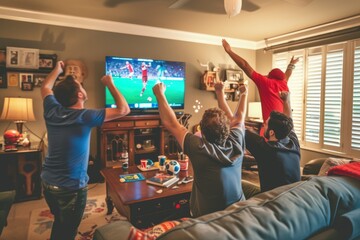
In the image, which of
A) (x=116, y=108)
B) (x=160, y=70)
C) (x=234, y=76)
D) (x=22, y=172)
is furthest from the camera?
(x=234, y=76)

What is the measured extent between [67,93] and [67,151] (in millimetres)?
348

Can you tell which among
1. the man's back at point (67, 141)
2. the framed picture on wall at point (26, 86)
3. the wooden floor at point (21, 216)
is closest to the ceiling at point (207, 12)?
the framed picture on wall at point (26, 86)

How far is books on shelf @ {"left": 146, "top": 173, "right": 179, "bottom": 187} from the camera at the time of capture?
2342 mm

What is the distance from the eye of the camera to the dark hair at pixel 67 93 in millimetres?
1557

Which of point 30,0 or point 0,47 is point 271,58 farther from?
point 0,47

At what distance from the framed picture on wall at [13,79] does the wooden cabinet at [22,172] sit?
981 millimetres

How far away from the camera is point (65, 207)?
5.02 ft

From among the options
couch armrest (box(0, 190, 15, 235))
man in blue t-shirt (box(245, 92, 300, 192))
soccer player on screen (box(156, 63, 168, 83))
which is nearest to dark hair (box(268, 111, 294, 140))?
man in blue t-shirt (box(245, 92, 300, 192))

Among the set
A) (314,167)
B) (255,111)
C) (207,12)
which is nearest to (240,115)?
(314,167)

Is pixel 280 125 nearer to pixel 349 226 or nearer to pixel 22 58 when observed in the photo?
pixel 349 226

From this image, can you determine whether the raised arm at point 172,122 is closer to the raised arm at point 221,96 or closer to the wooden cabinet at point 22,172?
the raised arm at point 221,96

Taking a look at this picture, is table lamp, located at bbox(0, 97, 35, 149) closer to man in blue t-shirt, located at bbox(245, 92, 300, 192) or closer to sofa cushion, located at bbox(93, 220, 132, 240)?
sofa cushion, located at bbox(93, 220, 132, 240)

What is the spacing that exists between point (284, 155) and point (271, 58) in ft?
13.2

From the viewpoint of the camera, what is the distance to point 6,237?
7.88 ft
